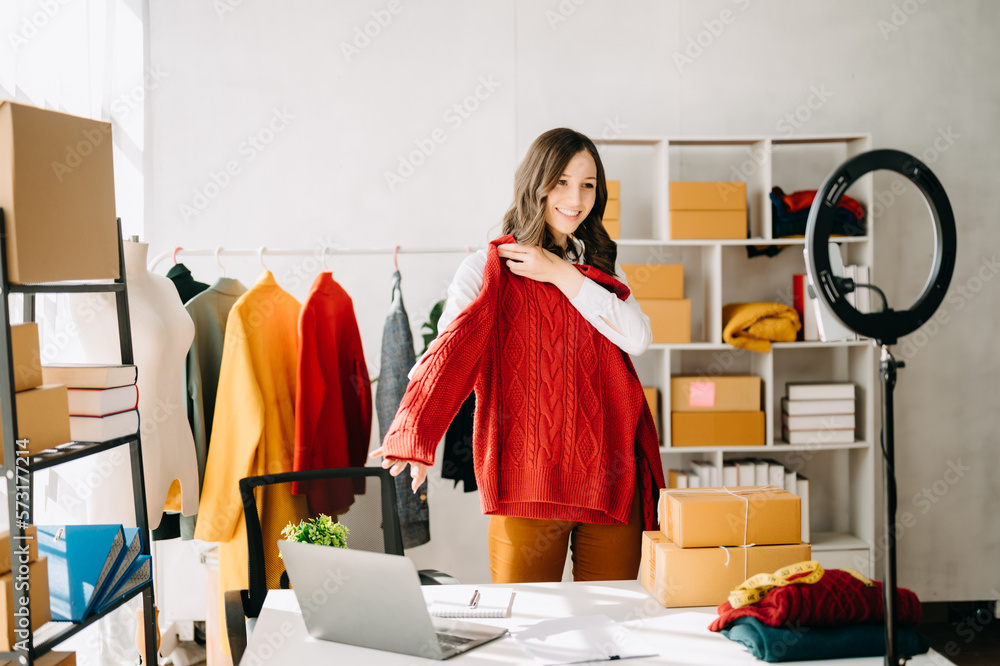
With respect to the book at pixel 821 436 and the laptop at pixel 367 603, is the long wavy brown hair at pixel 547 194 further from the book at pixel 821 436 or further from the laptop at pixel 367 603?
the book at pixel 821 436

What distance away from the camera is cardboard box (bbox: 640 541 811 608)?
4.94ft

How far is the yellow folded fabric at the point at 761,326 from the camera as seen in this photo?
10.4 feet

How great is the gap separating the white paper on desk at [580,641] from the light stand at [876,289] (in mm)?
474

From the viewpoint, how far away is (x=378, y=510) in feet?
6.70

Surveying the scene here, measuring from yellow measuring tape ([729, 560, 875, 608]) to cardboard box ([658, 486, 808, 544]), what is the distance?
14 centimetres

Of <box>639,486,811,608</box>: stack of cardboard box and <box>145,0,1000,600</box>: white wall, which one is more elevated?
<box>145,0,1000,600</box>: white wall

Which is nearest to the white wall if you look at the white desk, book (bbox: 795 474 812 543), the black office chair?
book (bbox: 795 474 812 543)

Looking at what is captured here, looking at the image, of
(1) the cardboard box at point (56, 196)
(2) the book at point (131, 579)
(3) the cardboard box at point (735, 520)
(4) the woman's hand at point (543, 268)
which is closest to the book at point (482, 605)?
(3) the cardboard box at point (735, 520)

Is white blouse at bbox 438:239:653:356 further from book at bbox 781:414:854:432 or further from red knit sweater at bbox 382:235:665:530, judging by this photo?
book at bbox 781:414:854:432

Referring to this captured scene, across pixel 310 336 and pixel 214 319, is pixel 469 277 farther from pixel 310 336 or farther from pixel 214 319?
pixel 214 319

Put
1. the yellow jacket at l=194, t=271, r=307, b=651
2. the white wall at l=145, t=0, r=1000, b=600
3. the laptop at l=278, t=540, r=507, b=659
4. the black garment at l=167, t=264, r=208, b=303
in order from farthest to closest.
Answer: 1. the white wall at l=145, t=0, r=1000, b=600
2. the black garment at l=167, t=264, r=208, b=303
3. the yellow jacket at l=194, t=271, r=307, b=651
4. the laptop at l=278, t=540, r=507, b=659

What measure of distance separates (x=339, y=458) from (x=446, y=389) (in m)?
1.07

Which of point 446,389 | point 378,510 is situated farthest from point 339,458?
point 446,389

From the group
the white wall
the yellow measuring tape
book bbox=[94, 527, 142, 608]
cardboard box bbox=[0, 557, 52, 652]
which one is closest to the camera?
the yellow measuring tape
